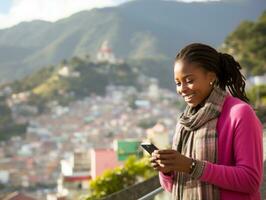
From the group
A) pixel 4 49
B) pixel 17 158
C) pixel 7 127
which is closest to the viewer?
pixel 17 158

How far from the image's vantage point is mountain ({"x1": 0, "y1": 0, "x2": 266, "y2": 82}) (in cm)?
10719

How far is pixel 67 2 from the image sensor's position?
12950 cm

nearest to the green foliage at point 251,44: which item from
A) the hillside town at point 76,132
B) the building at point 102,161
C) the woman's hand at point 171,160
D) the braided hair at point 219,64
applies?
the building at point 102,161

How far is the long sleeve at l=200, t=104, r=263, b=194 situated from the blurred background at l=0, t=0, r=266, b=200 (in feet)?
4.32

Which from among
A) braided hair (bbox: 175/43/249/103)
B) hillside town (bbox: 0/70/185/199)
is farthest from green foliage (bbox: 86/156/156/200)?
hillside town (bbox: 0/70/185/199)

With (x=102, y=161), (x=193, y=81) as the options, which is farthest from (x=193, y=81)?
(x=102, y=161)

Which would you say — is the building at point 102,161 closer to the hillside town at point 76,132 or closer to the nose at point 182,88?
the hillside town at point 76,132

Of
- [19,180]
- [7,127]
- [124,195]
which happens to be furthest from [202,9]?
[124,195]

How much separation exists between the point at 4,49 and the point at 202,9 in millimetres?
51894

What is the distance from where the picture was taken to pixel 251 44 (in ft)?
91.7

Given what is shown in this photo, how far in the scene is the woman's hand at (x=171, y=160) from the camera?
3.02 ft

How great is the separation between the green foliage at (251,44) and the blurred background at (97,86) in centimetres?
6

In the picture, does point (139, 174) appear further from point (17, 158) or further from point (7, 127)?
point (7, 127)

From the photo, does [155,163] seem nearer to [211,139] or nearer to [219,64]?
[211,139]
